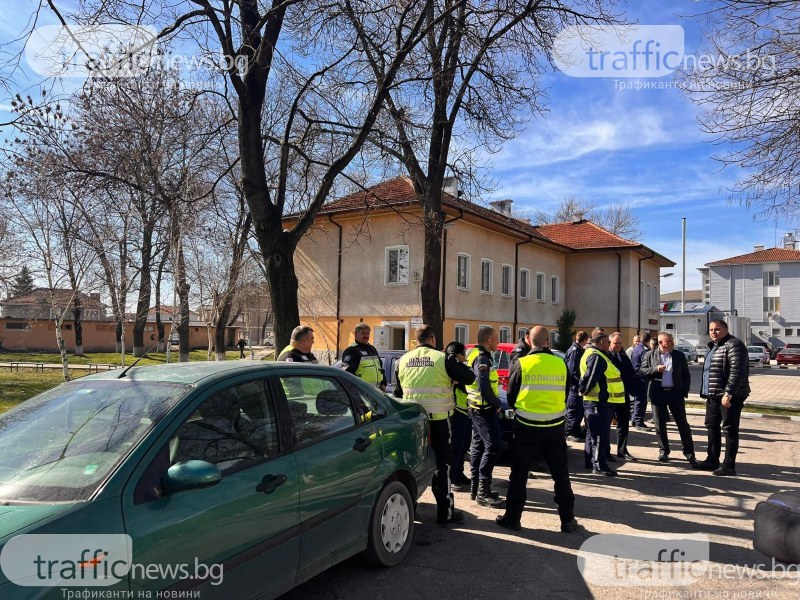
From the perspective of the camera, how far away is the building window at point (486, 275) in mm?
25078

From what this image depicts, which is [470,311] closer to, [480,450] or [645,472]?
[645,472]

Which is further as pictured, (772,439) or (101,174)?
(772,439)

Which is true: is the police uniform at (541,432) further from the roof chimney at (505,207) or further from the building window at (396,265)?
the roof chimney at (505,207)

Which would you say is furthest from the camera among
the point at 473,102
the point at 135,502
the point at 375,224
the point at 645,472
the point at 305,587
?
the point at 375,224

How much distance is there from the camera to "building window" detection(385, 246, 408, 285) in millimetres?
22766

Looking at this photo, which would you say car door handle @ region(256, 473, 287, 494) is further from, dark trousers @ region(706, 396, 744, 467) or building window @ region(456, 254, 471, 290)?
building window @ region(456, 254, 471, 290)

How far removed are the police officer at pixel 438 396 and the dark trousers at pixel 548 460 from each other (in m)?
0.59

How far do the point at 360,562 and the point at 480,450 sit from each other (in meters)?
2.43

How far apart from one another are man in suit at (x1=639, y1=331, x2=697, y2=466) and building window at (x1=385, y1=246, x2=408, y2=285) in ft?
47.5

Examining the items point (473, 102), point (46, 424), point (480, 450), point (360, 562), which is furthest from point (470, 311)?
point (46, 424)

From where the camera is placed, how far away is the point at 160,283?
24672mm

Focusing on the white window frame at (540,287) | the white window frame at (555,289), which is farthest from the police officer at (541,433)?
the white window frame at (555,289)

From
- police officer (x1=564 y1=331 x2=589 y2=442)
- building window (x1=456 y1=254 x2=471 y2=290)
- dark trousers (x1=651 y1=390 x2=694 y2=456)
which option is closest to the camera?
dark trousers (x1=651 y1=390 x2=694 y2=456)

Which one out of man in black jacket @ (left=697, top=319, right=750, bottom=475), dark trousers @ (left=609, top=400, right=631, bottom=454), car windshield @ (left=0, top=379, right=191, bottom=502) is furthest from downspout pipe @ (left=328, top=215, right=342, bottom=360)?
car windshield @ (left=0, top=379, right=191, bottom=502)
